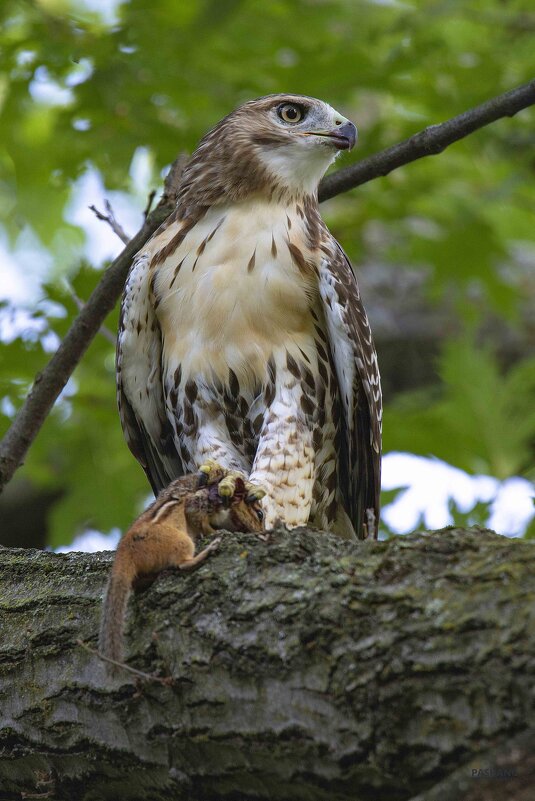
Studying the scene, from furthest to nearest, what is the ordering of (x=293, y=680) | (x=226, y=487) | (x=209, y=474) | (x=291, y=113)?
1. (x=291, y=113)
2. (x=209, y=474)
3. (x=226, y=487)
4. (x=293, y=680)

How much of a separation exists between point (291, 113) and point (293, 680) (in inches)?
145

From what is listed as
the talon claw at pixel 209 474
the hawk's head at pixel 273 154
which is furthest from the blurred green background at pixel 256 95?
the talon claw at pixel 209 474

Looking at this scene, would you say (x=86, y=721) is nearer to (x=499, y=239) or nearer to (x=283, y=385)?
(x=283, y=385)

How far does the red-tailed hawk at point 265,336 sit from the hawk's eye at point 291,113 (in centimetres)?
9

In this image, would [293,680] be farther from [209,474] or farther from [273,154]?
[273,154]

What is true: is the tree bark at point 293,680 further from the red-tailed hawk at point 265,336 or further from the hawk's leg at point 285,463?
the red-tailed hawk at point 265,336

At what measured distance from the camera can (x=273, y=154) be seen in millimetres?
5285

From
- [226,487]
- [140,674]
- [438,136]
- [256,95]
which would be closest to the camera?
[140,674]

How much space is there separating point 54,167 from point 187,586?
481 centimetres

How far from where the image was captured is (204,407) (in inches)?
197

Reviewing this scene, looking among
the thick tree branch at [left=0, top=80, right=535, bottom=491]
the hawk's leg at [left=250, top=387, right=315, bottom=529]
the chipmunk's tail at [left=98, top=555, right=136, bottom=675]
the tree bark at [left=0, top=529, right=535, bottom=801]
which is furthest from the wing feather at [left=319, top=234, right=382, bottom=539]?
the chipmunk's tail at [left=98, top=555, right=136, bottom=675]

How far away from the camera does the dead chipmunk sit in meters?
2.94

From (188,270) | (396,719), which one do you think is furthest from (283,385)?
(396,719)

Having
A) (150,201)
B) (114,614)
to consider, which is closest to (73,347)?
(150,201)
